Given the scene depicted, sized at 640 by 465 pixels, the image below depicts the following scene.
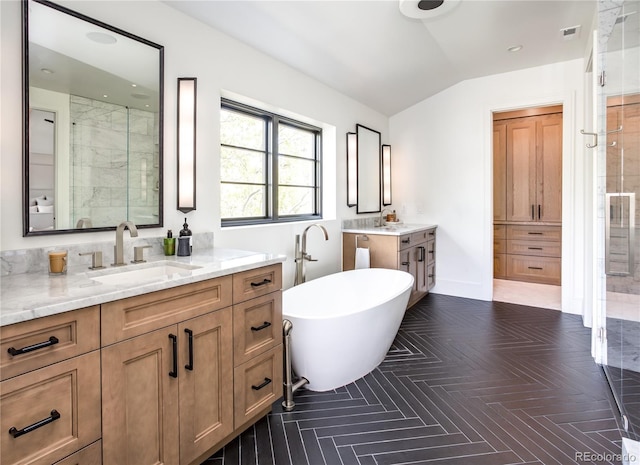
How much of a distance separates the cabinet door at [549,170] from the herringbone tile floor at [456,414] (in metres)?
2.80

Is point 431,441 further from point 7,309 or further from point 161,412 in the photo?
point 7,309

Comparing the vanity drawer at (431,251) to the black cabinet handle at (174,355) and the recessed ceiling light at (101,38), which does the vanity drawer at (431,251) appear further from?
the recessed ceiling light at (101,38)

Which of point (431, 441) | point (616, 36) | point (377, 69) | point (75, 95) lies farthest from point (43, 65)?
point (616, 36)

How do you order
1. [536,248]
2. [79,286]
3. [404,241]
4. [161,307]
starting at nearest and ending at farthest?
[79,286]
[161,307]
[404,241]
[536,248]

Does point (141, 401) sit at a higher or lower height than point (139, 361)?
lower

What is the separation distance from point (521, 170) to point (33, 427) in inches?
254

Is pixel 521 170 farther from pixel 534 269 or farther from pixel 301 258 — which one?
pixel 301 258

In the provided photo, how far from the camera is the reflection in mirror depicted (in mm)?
4648

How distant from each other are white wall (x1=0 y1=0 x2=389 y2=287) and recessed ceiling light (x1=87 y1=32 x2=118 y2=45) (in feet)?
0.28

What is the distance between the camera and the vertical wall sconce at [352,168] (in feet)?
14.3

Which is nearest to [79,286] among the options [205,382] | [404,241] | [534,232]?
[205,382]

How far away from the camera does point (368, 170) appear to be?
15.9ft

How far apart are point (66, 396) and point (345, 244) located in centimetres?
328

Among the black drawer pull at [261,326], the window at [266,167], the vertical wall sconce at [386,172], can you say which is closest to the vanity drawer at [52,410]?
the black drawer pull at [261,326]
